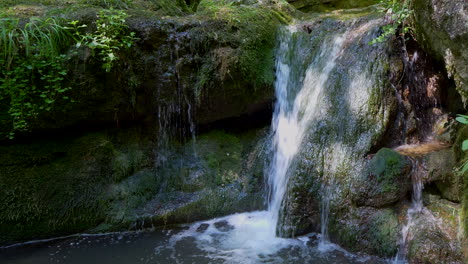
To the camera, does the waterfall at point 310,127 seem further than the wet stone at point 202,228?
No

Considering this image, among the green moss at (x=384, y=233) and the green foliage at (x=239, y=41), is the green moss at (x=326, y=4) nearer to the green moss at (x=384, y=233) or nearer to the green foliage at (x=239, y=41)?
the green foliage at (x=239, y=41)

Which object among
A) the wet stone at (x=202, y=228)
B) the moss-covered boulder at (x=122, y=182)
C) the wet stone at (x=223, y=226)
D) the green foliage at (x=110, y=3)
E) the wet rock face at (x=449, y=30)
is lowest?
the wet stone at (x=202, y=228)

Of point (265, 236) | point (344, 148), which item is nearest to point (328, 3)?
point (344, 148)

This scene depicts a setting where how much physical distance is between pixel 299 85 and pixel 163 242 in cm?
259

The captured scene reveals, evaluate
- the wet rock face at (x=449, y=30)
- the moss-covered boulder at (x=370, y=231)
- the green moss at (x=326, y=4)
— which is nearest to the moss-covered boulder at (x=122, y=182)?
the moss-covered boulder at (x=370, y=231)

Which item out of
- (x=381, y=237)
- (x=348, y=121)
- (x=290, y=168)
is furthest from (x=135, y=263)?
(x=348, y=121)

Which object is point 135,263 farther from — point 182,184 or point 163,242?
point 182,184

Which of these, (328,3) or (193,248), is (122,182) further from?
(328,3)

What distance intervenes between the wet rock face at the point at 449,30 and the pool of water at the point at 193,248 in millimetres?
1714

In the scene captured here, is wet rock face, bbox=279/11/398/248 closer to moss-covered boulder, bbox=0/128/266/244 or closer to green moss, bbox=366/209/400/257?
green moss, bbox=366/209/400/257

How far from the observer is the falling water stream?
10.8 ft

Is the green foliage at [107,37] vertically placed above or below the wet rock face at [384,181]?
above

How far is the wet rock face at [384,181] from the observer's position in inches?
121

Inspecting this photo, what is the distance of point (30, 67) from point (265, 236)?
3.07 metres
